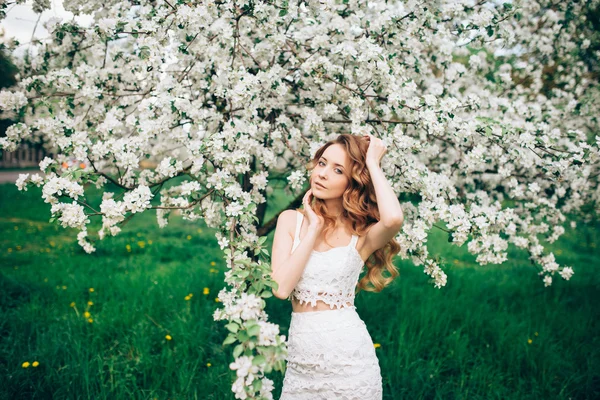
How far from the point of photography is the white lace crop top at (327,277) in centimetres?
211

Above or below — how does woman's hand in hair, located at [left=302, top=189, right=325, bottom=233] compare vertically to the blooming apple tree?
below

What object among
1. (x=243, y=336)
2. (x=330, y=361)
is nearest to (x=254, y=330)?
(x=243, y=336)

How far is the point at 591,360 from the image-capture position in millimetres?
3689

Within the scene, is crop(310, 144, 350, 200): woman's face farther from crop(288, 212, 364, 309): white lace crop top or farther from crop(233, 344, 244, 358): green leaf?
crop(233, 344, 244, 358): green leaf

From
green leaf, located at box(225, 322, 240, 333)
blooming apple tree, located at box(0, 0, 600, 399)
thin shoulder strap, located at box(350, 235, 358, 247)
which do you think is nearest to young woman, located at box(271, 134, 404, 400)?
thin shoulder strap, located at box(350, 235, 358, 247)

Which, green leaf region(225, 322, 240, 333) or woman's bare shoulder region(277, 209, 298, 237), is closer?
green leaf region(225, 322, 240, 333)

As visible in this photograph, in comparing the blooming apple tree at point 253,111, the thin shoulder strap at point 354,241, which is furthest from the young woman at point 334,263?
the blooming apple tree at point 253,111

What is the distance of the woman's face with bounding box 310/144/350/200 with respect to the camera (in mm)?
2221

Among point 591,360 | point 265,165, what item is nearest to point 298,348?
point 265,165

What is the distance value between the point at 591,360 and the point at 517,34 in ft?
11.5

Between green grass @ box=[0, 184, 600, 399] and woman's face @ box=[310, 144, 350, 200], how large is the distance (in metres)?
1.76

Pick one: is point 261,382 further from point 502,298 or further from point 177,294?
point 502,298

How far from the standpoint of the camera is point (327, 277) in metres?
2.11

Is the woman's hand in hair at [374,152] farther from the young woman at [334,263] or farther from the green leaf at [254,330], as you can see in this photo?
the green leaf at [254,330]
